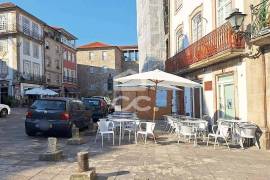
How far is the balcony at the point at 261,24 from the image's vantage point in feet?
33.8

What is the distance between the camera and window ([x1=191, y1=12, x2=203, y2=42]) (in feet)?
60.5

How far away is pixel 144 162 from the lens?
8.80 metres

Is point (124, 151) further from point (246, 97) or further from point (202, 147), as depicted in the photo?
point (246, 97)

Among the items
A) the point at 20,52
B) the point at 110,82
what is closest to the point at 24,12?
the point at 20,52

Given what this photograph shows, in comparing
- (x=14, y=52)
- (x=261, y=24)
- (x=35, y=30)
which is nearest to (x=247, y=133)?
(x=261, y=24)

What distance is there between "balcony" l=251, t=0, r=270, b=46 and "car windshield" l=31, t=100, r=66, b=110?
23.3 ft

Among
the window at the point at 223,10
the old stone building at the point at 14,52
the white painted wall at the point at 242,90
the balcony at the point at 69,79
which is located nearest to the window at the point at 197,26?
the window at the point at 223,10

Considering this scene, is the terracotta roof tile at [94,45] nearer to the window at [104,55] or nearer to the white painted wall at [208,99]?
the window at [104,55]

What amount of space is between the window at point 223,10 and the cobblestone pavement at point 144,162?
5781 millimetres

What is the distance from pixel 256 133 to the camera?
11.4 meters

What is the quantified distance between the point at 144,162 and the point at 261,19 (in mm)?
5445

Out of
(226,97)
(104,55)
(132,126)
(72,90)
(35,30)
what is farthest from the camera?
(104,55)

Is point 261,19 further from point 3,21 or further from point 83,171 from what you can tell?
point 3,21

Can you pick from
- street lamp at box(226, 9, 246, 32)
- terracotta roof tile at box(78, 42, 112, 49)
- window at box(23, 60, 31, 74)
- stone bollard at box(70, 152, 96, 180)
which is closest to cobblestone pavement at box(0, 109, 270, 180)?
stone bollard at box(70, 152, 96, 180)
